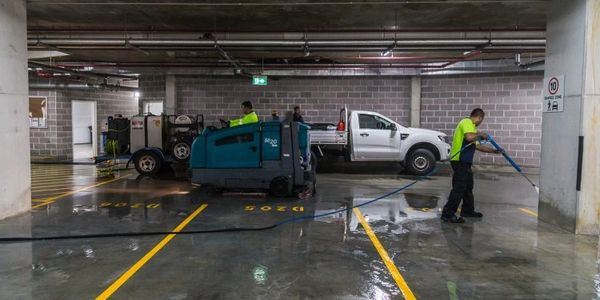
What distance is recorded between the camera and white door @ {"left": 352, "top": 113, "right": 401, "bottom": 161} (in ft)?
44.3

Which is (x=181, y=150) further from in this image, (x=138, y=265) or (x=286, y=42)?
(x=138, y=265)

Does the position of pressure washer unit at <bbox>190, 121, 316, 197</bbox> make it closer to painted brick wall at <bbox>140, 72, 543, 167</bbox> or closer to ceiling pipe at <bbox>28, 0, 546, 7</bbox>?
ceiling pipe at <bbox>28, 0, 546, 7</bbox>

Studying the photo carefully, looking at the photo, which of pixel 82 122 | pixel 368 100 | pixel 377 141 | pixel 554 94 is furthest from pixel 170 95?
pixel 82 122

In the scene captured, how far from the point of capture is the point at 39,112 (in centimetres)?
1831

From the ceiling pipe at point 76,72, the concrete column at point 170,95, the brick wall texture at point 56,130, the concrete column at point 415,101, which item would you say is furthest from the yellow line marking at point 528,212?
the brick wall texture at point 56,130

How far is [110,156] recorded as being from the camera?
1340 centimetres

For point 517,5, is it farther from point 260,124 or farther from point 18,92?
point 18,92

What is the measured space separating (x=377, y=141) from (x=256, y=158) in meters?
5.23

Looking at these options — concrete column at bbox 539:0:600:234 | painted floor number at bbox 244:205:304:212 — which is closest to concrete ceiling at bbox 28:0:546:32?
concrete column at bbox 539:0:600:234

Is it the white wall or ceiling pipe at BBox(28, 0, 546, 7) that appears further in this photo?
the white wall

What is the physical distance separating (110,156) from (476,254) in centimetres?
1113

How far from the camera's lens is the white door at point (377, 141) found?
44.3 feet

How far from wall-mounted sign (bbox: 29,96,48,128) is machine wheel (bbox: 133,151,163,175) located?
7.67 metres

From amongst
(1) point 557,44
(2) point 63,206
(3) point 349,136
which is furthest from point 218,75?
(1) point 557,44
